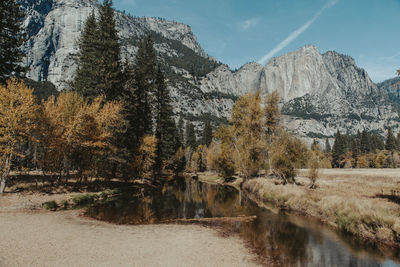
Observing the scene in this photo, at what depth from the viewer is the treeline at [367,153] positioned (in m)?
102

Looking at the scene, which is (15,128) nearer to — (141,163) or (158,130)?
(141,163)

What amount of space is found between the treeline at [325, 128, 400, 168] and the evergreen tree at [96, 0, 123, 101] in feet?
381

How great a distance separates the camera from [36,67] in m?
193

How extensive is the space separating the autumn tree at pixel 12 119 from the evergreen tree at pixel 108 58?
12429 millimetres

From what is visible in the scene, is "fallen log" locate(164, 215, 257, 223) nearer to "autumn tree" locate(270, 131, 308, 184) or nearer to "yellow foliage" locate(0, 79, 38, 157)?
"yellow foliage" locate(0, 79, 38, 157)

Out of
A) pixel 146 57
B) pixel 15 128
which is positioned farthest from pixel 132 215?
pixel 146 57

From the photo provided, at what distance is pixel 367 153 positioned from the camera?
11694 centimetres

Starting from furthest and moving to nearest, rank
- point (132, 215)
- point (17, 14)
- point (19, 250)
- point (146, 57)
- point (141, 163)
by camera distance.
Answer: point (146, 57) < point (141, 163) < point (17, 14) < point (132, 215) < point (19, 250)

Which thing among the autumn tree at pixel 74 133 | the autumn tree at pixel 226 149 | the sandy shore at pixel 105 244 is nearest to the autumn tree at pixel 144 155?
the autumn tree at pixel 74 133

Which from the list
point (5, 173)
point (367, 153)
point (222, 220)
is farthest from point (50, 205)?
point (367, 153)

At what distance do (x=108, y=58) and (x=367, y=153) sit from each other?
13304 cm

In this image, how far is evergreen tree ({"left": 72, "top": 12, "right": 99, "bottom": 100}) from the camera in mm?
32203

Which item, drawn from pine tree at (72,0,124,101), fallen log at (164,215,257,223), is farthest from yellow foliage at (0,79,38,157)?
fallen log at (164,215,257,223)

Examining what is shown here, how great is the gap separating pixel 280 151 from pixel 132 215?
21.7 metres
